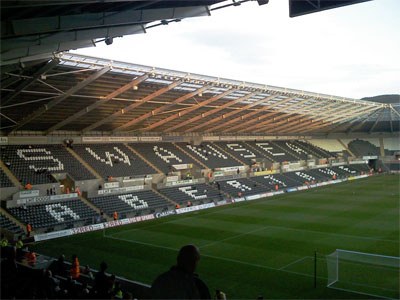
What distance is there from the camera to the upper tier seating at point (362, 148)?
71438 mm

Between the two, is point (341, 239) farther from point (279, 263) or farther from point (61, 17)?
point (61, 17)

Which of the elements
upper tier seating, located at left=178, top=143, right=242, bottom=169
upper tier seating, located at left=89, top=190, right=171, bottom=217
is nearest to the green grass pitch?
upper tier seating, located at left=89, top=190, right=171, bottom=217

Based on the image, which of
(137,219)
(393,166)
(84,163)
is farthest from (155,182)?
(393,166)

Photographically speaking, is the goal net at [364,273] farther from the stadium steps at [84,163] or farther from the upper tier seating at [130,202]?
the stadium steps at [84,163]

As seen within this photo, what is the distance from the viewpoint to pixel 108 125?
37000mm

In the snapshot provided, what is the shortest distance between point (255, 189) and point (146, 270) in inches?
1112

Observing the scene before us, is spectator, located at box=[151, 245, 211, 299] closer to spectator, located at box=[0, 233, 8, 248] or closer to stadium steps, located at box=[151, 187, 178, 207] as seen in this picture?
spectator, located at box=[0, 233, 8, 248]

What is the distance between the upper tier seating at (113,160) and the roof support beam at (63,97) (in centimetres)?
732

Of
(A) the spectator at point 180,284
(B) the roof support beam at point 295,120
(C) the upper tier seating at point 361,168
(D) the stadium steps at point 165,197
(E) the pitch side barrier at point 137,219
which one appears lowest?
(E) the pitch side barrier at point 137,219

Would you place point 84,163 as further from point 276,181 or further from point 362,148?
point 362,148

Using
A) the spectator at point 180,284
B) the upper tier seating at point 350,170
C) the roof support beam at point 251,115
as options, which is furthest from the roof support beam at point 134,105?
the upper tier seating at point 350,170

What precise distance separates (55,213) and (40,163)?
19.5 feet

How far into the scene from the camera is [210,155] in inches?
1897

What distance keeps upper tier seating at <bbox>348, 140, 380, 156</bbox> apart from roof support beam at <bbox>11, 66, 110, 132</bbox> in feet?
190
